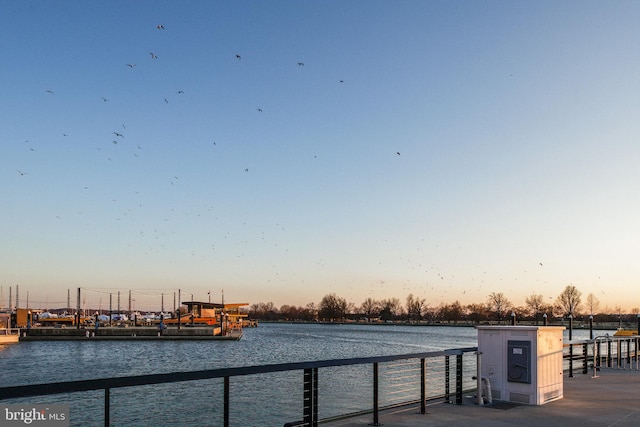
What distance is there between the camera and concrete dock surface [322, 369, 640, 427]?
27.5 feet

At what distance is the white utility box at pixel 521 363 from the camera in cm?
1008

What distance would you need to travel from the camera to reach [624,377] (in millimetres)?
14789

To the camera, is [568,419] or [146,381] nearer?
[146,381]

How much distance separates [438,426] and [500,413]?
167cm

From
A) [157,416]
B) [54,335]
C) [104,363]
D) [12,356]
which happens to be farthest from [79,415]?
[54,335]

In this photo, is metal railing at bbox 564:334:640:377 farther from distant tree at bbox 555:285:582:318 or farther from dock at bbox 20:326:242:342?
distant tree at bbox 555:285:582:318

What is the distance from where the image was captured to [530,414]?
9.16 m

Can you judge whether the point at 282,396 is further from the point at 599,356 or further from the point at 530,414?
the point at 530,414

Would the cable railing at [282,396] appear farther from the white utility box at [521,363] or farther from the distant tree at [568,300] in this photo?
the distant tree at [568,300]

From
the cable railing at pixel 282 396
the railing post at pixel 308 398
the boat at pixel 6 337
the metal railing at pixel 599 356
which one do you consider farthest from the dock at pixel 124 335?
the railing post at pixel 308 398

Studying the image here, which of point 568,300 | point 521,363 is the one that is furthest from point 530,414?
point 568,300

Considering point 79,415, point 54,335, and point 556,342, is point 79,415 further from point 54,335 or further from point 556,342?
point 54,335

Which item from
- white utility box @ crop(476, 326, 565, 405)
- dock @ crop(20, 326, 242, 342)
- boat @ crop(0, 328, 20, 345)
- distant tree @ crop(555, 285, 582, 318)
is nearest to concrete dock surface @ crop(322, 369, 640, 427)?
white utility box @ crop(476, 326, 565, 405)

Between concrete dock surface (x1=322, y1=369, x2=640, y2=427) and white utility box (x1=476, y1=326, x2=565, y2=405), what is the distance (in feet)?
0.96
